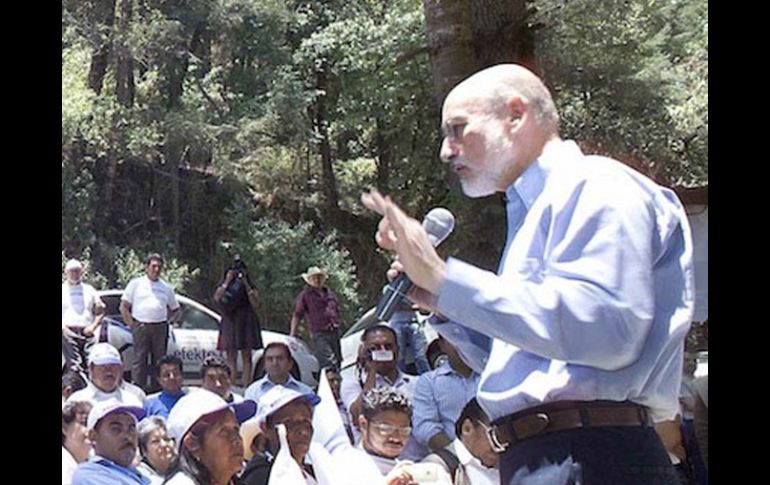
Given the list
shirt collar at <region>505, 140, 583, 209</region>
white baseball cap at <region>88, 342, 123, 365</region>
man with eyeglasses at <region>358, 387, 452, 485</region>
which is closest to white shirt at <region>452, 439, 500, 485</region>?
man with eyeglasses at <region>358, 387, 452, 485</region>

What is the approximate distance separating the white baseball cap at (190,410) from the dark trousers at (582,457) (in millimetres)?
873

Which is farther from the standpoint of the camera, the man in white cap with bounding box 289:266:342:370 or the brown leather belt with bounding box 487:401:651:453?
the man in white cap with bounding box 289:266:342:370

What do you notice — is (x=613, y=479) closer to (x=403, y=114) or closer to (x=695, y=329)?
(x=695, y=329)

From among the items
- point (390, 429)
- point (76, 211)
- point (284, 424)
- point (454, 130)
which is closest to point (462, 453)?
point (390, 429)

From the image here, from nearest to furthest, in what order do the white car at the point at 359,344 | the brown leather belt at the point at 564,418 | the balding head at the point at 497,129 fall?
the brown leather belt at the point at 564,418 → the balding head at the point at 497,129 → the white car at the point at 359,344

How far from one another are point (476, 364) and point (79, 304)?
1020 mm

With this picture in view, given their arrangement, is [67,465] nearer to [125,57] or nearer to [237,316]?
[237,316]

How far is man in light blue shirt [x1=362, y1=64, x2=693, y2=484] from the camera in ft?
6.57

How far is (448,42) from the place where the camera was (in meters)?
2.64

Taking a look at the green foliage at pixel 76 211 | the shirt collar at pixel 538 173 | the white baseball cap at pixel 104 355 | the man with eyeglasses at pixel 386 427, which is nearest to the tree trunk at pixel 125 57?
the green foliage at pixel 76 211

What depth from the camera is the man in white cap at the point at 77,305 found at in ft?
8.88

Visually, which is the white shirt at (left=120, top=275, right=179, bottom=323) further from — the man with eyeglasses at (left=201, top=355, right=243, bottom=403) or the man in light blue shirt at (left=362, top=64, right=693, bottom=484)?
the man in light blue shirt at (left=362, top=64, right=693, bottom=484)

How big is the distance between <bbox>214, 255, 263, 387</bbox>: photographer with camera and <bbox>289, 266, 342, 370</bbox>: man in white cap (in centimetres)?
10

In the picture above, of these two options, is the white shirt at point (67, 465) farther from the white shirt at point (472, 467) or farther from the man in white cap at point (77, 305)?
the white shirt at point (472, 467)
